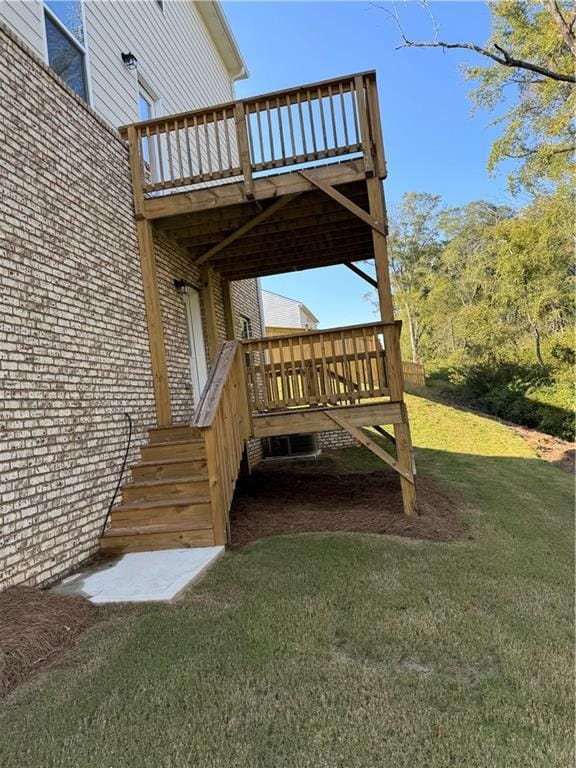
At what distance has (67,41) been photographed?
18.2 ft

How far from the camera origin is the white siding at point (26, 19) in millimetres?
4488

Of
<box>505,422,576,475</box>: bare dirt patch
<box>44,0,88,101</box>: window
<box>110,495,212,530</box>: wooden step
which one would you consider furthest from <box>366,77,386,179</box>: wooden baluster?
<box>505,422,576,475</box>: bare dirt patch

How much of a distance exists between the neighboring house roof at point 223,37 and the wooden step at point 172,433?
9.15m

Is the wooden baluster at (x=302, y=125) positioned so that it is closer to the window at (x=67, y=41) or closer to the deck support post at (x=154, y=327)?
the deck support post at (x=154, y=327)

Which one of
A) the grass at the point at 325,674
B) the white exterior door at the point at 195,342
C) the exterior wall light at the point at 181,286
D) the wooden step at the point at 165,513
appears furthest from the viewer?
the white exterior door at the point at 195,342

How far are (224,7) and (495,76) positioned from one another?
254 inches

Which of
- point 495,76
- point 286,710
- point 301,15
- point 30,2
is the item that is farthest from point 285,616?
point 495,76

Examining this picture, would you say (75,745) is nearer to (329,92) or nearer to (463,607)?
(463,607)

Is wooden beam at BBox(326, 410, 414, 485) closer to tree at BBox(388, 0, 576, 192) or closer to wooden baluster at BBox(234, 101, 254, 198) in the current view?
wooden baluster at BBox(234, 101, 254, 198)

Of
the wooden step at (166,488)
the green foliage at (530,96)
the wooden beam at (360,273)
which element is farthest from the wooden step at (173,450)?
the green foliage at (530,96)

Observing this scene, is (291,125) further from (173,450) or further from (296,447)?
(296,447)

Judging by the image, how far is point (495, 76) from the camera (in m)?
12.0

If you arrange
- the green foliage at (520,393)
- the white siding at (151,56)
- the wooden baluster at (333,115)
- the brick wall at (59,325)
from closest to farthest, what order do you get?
the brick wall at (59,325)
the wooden baluster at (333,115)
the white siding at (151,56)
the green foliage at (520,393)

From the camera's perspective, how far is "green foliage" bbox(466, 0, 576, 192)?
1157 cm
